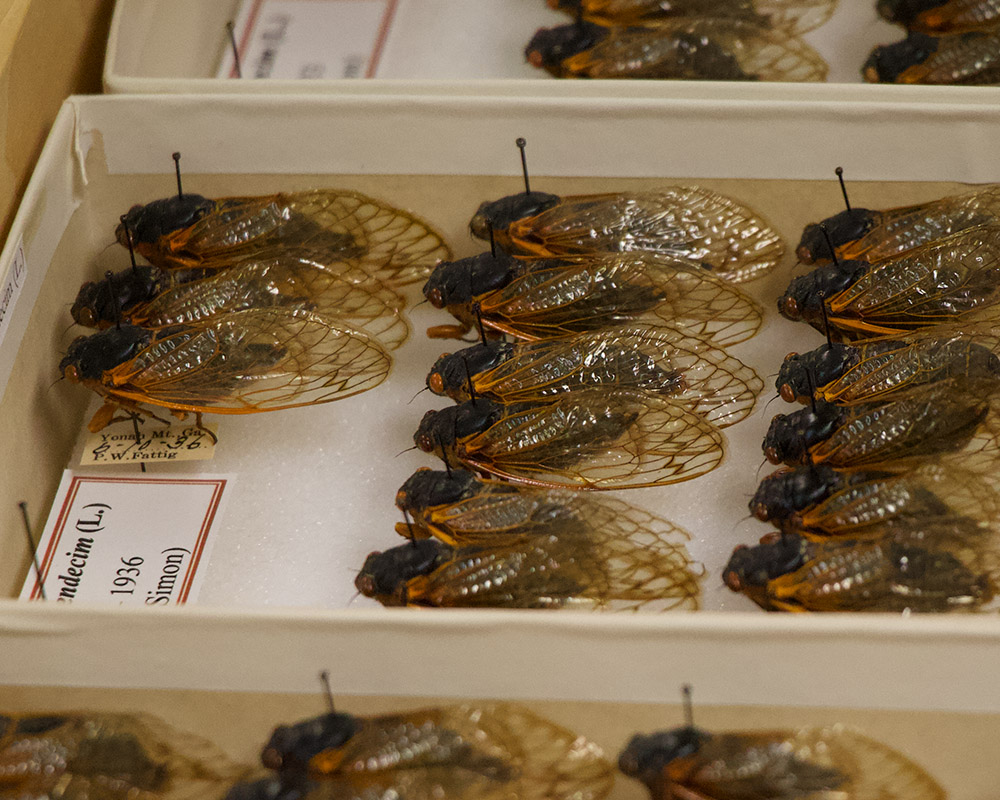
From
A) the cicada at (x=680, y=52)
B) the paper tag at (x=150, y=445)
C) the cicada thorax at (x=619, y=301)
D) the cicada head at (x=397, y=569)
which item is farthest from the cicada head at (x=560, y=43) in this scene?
the cicada head at (x=397, y=569)

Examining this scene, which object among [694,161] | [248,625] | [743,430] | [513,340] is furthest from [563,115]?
[248,625]

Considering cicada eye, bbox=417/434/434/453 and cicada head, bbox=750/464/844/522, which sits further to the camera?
cicada eye, bbox=417/434/434/453

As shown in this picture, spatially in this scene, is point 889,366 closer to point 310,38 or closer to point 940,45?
point 940,45

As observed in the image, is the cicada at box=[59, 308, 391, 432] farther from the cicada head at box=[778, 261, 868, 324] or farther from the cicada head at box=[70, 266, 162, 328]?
the cicada head at box=[778, 261, 868, 324]

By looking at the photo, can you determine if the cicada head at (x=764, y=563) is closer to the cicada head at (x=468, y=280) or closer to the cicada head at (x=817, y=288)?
the cicada head at (x=817, y=288)

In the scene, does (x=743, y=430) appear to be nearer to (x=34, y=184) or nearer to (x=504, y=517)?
(x=504, y=517)

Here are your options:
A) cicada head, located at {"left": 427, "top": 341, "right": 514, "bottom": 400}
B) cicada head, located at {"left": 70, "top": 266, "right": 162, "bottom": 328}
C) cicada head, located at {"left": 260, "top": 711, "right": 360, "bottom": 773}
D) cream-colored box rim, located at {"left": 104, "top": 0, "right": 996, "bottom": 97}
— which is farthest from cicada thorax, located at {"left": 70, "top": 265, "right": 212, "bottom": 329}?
cicada head, located at {"left": 260, "top": 711, "right": 360, "bottom": 773}

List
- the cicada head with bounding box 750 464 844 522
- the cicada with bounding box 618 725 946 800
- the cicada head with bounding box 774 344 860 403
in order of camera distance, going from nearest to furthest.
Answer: the cicada with bounding box 618 725 946 800 < the cicada head with bounding box 750 464 844 522 < the cicada head with bounding box 774 344 860 403
